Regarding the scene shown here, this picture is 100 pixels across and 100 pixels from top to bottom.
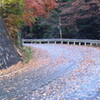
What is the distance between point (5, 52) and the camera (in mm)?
14898

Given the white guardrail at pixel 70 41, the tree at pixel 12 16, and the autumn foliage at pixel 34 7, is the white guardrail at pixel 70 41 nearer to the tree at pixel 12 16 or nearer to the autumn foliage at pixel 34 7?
the autumn foliage at pixel 34 7

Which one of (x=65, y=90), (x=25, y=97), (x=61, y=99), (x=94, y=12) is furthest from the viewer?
(x=94, y=12)

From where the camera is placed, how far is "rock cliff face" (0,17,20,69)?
1433 cm

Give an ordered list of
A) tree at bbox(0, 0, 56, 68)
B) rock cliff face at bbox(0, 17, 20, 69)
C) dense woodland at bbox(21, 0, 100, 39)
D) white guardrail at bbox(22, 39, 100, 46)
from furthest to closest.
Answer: dense woodland at bbox(21, 0, 100, 39)
white guardrail at bbox(22, 39, 100, 46)
tree at bbox(0, 0, 56, 68)
rock cliff face at bbox(0, 17, 20, 69)

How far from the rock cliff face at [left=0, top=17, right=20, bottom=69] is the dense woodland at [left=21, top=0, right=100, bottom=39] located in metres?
15.9

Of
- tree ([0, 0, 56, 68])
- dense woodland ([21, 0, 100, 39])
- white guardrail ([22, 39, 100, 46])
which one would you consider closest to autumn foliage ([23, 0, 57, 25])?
tree ([0, 0, 56, 68])

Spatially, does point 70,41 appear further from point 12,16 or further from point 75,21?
point 12,16

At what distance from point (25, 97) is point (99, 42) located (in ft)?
71.6

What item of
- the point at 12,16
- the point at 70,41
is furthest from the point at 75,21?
the point at 12,16

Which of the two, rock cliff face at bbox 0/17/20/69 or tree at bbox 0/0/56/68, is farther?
Result: tree at bbox 0/0/56/68

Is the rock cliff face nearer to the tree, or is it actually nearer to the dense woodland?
the tree

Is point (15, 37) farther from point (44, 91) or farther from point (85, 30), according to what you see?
point (85, 30)

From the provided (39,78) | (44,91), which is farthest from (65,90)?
(39,78)

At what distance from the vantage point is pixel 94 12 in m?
31.2
